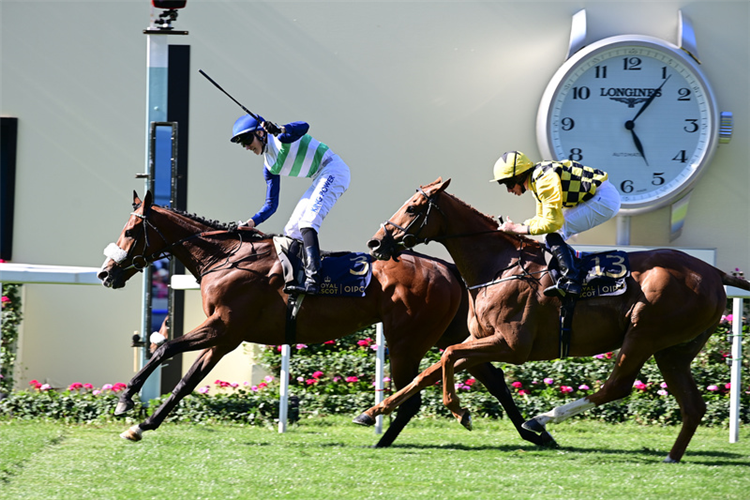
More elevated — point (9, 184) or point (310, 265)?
point (9, 184)

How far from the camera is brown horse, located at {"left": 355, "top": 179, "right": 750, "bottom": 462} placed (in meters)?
5.57

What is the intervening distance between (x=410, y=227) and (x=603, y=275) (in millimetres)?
1179

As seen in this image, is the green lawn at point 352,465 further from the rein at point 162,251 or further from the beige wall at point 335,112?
the beige wall at point 335,112

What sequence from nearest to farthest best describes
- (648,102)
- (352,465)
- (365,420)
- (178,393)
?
(352,465)
(365,420)
(178,393)
(648,102)

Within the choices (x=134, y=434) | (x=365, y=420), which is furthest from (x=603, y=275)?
(x=134, y=434)

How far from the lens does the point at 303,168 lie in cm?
655

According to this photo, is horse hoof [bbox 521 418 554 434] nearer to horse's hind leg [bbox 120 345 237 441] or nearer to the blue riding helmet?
horse's hind leg [bbox 120 345 237 441]

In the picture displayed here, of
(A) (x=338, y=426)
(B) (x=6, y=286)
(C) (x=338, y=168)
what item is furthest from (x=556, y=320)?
(B) (x=6, y=286)

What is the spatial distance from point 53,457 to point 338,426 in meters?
2.32

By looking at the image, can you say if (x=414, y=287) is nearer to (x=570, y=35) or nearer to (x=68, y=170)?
(x=570, y=35)

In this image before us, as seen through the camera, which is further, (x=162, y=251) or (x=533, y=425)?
(x=162, y=251)

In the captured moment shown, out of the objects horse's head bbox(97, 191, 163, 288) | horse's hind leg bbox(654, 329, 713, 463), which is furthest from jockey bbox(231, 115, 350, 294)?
horse's hind leg bbox(654, 329, 713, 463)

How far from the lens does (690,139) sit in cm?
868

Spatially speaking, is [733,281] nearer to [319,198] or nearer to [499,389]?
[499,389]
